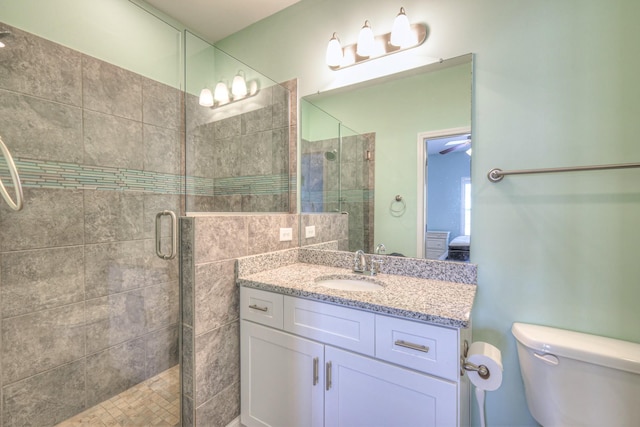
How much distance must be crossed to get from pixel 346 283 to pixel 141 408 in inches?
55.3

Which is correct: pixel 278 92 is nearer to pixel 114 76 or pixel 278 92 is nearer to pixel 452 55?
pixel 114 76

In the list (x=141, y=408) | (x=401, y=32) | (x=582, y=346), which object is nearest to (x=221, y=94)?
(x=401, y=32)

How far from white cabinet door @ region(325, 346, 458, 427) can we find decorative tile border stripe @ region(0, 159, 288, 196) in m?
1.18

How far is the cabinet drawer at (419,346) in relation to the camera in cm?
91

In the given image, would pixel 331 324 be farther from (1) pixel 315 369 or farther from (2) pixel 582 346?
(2) pixel 582 346

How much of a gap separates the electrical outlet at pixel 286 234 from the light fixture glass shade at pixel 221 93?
0.98 meters

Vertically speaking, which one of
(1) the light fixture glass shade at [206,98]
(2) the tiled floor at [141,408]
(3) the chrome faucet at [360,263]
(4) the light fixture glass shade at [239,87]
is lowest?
(2) the tiled floor at [141,408]

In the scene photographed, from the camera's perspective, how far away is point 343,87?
1.73 m

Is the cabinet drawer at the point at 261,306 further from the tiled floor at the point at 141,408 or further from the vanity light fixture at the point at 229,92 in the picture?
the vanity light fixture at the point at 229,92

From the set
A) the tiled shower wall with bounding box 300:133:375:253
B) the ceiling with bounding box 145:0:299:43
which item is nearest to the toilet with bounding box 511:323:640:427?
the tiled shower wall with bounding box 300:133:375:253

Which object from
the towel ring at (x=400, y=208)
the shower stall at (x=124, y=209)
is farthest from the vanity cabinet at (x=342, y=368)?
the towel ring at (x=400, y=208)

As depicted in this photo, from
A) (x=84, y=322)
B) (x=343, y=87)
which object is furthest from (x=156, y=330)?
(x=343, y=87)

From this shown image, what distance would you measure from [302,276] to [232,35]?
1971mm

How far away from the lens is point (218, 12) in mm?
1945
